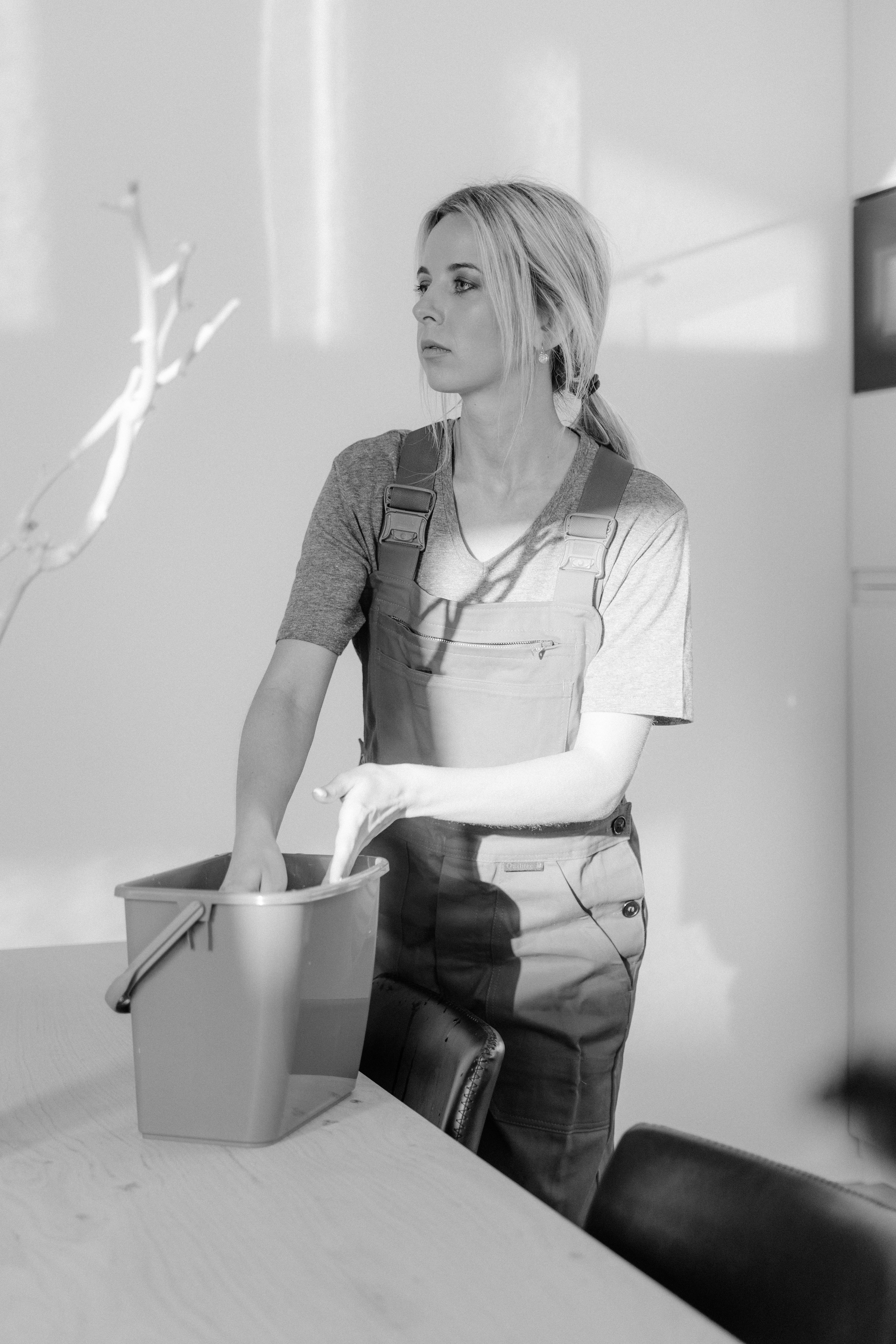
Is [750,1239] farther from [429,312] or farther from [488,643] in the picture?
[429,312]

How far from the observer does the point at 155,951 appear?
0.98m

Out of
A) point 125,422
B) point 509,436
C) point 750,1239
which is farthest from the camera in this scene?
point 509,436

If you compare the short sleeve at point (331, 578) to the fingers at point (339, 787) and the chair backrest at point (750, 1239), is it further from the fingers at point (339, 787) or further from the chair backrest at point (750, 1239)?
the chair backrest at point (750, 1239)

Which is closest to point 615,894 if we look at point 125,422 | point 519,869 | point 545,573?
point 519,869

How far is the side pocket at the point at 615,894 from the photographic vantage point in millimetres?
1534

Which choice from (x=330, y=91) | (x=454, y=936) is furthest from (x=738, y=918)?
(x=330, y=91)

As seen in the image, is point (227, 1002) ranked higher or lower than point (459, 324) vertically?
lower

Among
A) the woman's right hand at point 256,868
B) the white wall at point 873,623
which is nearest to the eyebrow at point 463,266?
the woman's right hand at point 256,868

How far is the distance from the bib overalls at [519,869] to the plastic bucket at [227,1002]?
47 cm

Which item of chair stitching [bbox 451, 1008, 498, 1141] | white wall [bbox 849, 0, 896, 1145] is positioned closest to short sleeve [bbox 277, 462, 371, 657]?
chair stitching [bbox 451, 1008, 498, 1141]

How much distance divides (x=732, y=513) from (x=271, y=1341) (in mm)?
2535

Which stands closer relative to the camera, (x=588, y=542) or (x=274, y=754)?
(x=274, y=754)

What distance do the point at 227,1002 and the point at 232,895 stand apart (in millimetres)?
88

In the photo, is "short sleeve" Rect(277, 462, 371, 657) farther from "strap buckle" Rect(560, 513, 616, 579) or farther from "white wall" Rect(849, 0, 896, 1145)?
"white wall" Rect(849, 0, 896, 1145)
